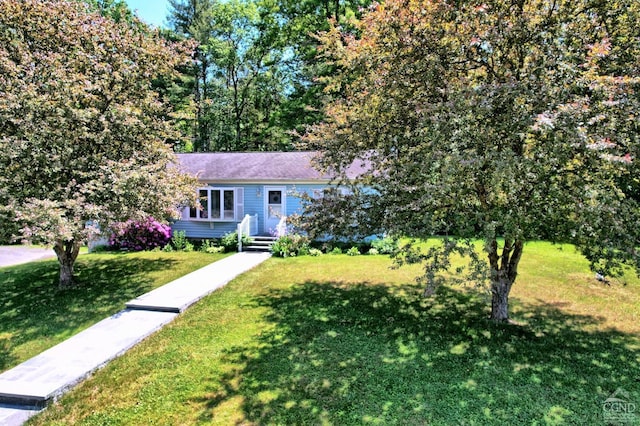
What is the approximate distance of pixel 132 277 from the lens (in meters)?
10.5

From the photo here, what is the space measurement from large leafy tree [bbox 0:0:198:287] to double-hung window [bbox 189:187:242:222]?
20.0ft

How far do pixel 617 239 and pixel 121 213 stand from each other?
334 inches

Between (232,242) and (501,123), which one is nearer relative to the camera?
(501,123)

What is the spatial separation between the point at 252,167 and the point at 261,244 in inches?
162

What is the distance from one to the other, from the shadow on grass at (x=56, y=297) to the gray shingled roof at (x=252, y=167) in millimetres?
5060

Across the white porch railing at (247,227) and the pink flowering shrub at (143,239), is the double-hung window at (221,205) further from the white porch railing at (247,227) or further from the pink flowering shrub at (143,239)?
the pink flowering shrub at (143,239)

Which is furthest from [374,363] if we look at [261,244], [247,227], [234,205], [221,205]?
[221,205]

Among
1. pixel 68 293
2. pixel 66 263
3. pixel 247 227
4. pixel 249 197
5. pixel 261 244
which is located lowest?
pixel 68 293

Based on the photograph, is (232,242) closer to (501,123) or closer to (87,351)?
(87,351)

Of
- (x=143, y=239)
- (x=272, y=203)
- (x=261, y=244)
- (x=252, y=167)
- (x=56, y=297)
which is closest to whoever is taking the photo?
(x=56, y=297)

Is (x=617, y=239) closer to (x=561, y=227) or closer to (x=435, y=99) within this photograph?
(x=561, y=227)

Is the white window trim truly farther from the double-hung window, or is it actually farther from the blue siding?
the blue siding

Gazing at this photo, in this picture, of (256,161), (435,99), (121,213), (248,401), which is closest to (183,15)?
(256,161)

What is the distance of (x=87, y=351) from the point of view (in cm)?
566
